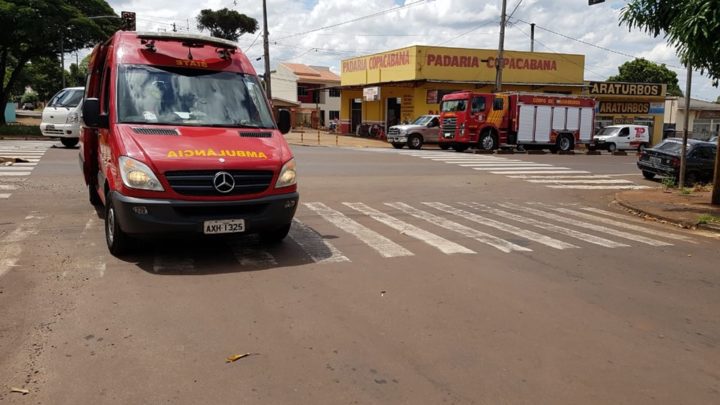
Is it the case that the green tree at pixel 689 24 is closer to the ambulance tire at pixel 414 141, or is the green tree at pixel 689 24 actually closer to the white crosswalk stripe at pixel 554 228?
the white crosswalk stripe at pixel 554 228

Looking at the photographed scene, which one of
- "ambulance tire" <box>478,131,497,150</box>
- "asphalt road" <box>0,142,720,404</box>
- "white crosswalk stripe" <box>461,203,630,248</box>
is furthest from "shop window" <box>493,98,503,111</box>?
"asphalt road" <box>0,142,720,404</box>

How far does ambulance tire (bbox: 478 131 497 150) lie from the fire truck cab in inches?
907

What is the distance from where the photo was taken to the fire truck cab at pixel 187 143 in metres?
6.10

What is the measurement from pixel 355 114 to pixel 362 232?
3958 centimetres

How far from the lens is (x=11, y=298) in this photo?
5258 mm

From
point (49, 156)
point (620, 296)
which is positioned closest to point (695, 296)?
point (620, 296)

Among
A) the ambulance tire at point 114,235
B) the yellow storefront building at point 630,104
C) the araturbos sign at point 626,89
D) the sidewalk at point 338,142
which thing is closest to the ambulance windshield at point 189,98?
the ambulance tire at point 114,235

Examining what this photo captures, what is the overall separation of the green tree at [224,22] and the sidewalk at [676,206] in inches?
2171

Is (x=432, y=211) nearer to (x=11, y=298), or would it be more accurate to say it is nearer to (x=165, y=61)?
(x=165, y=61)

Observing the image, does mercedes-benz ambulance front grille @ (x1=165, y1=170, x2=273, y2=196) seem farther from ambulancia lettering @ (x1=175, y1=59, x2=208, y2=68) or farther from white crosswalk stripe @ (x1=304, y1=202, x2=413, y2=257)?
ambulancia lettering @ (x1=175, y1=59, x2=208, y2=68)

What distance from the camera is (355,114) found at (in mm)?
47562

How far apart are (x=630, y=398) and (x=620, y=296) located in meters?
2.38

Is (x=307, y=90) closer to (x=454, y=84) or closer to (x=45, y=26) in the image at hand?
(x=454, y=84)

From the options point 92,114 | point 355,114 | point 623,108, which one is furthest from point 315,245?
point 623,108
